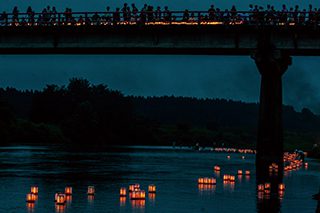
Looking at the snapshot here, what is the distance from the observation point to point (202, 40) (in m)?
70.0

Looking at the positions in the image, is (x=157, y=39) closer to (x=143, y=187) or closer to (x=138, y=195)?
(x=143, y=187)

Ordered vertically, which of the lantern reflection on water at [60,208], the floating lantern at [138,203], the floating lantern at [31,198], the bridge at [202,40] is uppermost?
the bridge at [202,40]

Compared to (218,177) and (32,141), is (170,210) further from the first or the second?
(32,141)

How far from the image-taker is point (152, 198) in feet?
136

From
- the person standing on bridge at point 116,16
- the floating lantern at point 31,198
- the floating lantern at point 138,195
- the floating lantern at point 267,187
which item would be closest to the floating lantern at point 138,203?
the floating lantern at point 138,195

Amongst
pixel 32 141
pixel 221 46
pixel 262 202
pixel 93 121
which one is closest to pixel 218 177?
pixel 221 46

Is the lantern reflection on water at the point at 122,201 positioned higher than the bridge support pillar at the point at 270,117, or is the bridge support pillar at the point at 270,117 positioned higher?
the bridge support pillar at the point at 270,117

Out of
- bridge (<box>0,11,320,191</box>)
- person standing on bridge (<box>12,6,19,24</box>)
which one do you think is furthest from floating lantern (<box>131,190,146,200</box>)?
person standing on bridge (<box>12,6,19,24</box>)

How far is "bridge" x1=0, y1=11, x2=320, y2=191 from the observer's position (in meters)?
66.7

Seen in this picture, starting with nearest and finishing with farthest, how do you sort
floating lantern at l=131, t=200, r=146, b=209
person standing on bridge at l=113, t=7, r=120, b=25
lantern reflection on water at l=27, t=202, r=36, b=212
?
lantern reflection on water at l=27, t=202, r=36, b=212 → floating lantern at l=131, t=200, r=146, b=209 → person standing on bridge at l=113, t=7, r=120, b=25

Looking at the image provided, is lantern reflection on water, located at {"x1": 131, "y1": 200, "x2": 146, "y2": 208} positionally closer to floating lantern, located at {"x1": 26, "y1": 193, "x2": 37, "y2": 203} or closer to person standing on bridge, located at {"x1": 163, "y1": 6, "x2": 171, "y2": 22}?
floating lantern, located at {"x1": 26, "y1": 193, "x2": 37, "y2": 203}

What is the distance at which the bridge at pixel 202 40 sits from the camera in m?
66.7

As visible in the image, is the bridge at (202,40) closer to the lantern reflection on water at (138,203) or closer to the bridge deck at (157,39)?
the bridge deck at (157,39)

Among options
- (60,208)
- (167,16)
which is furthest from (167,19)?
(60,208)
